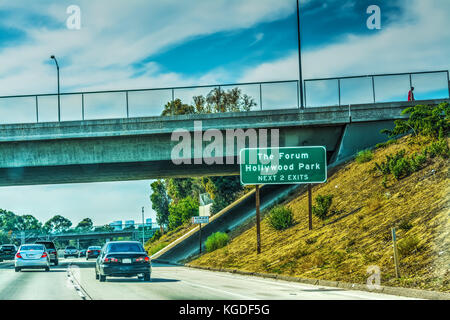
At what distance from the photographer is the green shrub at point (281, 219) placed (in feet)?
114

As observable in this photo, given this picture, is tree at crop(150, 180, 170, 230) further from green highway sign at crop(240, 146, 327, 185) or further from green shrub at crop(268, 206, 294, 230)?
green highway sign at crop(240, 146, 327, 185)

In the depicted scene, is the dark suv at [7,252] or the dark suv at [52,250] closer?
the dark suv at [52,250]

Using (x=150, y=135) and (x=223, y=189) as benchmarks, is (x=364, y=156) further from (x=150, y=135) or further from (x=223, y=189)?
(x=223, y=189)

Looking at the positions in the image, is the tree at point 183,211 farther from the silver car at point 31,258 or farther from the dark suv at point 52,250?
the silver car at point 31,258

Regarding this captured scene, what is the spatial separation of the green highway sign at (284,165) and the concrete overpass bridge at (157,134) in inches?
268

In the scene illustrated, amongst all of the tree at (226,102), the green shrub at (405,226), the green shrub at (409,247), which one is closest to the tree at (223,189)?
the tree at (226,102)

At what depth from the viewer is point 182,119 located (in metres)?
38.3

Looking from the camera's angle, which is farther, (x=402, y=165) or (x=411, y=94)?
(x=411, y=94)

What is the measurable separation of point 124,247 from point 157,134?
51.3 feet

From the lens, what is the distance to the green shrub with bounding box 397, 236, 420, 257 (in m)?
19.5

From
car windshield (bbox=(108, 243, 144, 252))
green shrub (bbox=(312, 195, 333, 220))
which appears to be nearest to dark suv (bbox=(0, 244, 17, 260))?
green shrub (bbox=(312, 195, 333, 220))

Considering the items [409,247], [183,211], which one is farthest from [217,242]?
[183,211]

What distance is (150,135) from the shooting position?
38812mm
